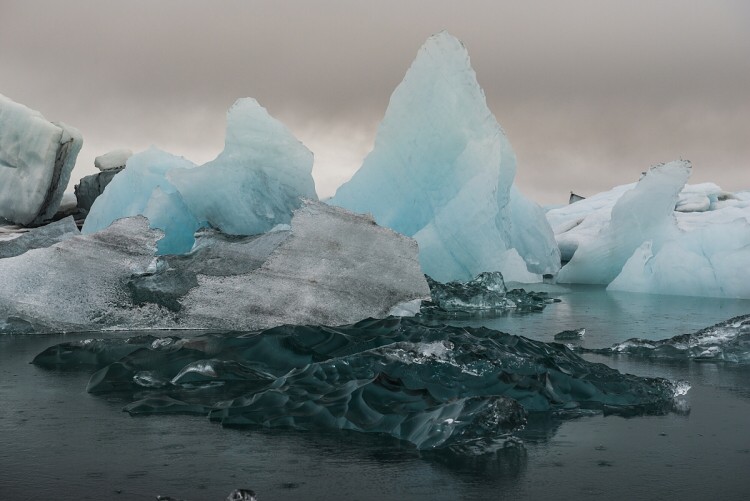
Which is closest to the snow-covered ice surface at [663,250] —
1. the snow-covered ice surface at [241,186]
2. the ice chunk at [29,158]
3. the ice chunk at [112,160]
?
the snow-covered ice surface at [241,186]

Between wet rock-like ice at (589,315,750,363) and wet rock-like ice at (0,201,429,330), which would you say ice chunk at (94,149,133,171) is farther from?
wet rock-like ice at (589,315,750,363)

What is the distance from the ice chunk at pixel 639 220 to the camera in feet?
48.1

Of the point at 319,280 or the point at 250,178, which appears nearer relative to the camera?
the point at 319,280

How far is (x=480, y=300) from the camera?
10539 mm

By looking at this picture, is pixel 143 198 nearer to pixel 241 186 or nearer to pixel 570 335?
pixel 241 186

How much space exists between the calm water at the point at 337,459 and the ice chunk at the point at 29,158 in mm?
20590

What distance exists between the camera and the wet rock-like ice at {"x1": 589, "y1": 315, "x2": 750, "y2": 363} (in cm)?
612

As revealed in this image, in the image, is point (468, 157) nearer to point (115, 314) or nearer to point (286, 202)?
point (286, 202)

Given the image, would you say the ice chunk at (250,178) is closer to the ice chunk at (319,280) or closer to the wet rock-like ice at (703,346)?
the ice chunk at (319,280)

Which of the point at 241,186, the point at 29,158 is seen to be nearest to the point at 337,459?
the point at 241,186

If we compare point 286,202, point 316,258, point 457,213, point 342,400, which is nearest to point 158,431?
point 342,400

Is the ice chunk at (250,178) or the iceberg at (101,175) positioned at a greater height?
the iceberg at (101,175)

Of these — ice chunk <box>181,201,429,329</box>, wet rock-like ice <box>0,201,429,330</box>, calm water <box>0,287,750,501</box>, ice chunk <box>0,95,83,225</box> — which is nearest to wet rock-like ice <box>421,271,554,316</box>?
ice chunk <box>181,201,429,329</box>

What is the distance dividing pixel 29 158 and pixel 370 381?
22.0 m
